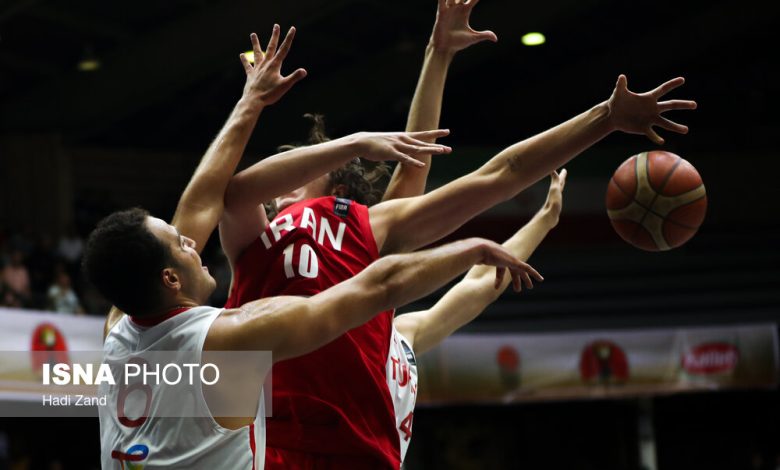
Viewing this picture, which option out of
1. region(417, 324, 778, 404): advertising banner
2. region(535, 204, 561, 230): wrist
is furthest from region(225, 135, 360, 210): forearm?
region(417, 324, 778, 404): advertising banner

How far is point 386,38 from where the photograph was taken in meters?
17.0

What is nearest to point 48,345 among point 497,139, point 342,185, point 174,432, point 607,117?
point 342,185

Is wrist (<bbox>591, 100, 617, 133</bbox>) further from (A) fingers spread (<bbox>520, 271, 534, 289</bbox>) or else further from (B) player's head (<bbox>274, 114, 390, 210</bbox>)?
(B) player's head (<bbox>274, 114, 390, 210</bbox>)

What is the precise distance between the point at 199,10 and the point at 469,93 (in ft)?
21.6

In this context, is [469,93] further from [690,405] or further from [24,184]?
[24,184]

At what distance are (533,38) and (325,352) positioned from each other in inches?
535

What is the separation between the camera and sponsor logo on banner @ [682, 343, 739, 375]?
1446cm

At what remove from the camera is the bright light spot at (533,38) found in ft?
53.4

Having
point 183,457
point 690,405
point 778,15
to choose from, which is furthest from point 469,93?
point 183,457

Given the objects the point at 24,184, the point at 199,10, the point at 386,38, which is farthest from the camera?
the point at 386,38

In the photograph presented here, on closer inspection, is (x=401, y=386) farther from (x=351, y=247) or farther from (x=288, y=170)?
(x=288, y=170)

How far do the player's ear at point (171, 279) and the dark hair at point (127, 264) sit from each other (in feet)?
0.05

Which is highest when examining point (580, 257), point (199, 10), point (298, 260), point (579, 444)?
point (199, 10)

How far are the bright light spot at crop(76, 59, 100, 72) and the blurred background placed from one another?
0.04m
